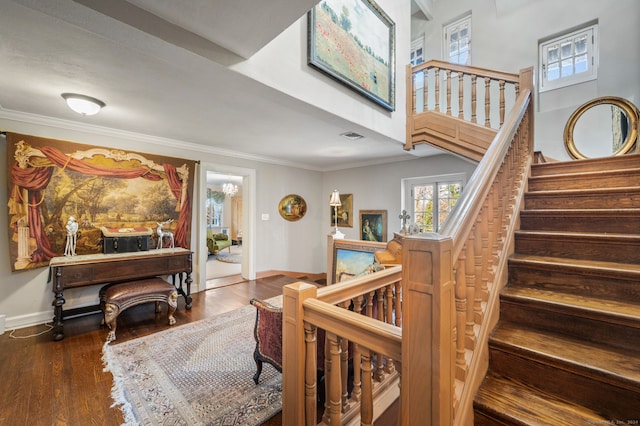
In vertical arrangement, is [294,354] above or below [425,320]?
below

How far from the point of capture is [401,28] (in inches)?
127

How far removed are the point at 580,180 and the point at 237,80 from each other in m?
2.71

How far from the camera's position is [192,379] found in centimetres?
202

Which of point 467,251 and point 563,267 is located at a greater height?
point 467,251

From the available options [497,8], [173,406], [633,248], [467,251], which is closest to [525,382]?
[467,251]

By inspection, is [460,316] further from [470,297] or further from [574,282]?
[574,282]

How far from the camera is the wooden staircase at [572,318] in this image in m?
0.98

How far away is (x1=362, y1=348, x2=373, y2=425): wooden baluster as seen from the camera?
1.05 meters

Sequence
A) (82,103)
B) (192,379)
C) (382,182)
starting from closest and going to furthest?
(192,379) → (82,103) → (382,182)

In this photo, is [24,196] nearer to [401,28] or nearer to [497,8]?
[401,28]

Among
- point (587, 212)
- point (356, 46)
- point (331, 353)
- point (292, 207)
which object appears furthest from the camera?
point (292, 207)

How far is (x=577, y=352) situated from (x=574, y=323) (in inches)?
6.5

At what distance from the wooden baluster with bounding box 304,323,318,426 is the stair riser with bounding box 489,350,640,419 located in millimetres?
850

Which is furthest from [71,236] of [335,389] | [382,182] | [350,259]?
[382,182]
